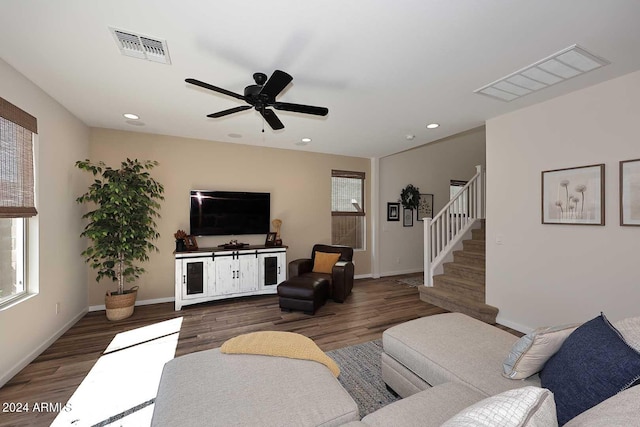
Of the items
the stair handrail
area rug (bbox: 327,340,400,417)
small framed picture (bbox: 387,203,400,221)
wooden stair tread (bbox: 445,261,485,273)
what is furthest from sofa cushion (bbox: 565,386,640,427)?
small framed picture (bbox: 387,203,400,221)

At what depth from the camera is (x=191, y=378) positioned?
1.42 m

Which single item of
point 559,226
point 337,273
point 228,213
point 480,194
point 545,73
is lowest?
point 337,273

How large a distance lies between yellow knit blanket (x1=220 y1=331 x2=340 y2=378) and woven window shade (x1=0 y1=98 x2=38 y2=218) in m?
2.26

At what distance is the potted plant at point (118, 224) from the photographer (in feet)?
10.8

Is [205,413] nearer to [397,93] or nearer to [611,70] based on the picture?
[397,93]

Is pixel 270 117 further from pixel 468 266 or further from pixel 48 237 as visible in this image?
pixel 468 266

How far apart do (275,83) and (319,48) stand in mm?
435

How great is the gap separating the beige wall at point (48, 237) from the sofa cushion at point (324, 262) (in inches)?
131

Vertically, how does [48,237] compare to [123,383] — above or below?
above

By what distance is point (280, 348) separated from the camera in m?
1.69

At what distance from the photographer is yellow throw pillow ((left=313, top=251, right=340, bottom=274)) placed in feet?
14.6

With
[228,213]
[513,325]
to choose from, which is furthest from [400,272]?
[228,213]

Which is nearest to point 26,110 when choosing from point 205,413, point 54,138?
point 54,138

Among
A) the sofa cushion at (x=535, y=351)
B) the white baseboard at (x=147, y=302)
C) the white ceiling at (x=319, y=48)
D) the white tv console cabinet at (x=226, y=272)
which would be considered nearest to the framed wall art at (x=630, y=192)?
the white ceiling at (x=319, y=48)
